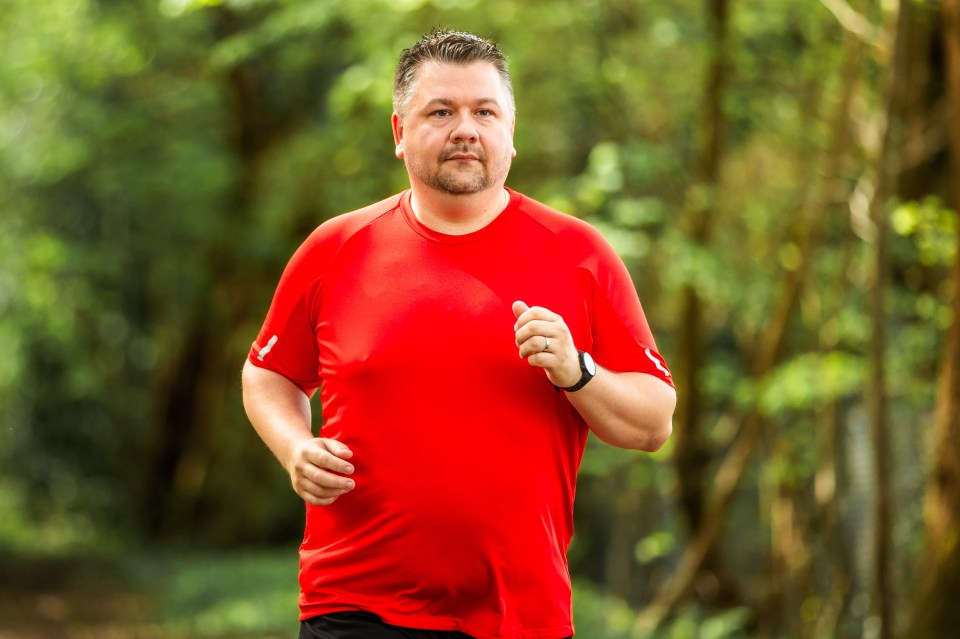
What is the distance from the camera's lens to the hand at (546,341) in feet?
9.67

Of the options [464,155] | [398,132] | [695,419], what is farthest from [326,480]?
[695,419]

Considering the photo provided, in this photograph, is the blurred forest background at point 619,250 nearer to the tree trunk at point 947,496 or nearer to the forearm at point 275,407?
the tree trunk at point 947,496

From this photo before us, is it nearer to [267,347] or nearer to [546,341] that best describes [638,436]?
[546,341]

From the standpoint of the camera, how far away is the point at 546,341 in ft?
9.66

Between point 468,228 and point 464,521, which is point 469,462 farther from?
point 468,228

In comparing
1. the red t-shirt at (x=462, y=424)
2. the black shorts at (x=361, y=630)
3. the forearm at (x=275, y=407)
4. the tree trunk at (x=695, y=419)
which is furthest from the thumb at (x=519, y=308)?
the tree trunk at (x=695, y=419)

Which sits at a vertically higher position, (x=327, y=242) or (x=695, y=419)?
(x=327, y=242)

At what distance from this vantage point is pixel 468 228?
11.0ft

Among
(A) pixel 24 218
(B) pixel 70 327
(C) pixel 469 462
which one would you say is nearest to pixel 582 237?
(C) pixel 469 462

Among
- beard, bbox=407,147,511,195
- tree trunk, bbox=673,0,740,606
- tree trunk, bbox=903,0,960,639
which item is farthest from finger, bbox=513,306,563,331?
tree trunk, bbox=673,0,740,606

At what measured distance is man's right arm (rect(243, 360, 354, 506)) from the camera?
3.13 metres

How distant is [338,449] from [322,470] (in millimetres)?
60

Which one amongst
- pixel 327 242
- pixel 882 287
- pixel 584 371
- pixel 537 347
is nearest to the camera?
pixel 537 347

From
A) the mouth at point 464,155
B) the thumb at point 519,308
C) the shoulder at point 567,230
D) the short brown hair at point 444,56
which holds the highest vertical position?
the short brown hair at point 444,56
